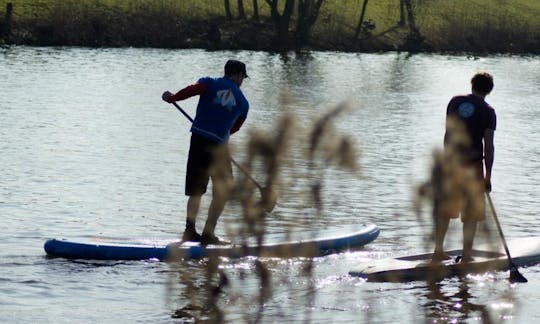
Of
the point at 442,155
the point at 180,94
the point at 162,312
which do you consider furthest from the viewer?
the point at 180,94

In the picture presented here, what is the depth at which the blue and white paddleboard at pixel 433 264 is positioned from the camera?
40.5ft

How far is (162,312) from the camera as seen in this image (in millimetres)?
10977

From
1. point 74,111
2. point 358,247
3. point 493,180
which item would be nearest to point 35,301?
point 358,247

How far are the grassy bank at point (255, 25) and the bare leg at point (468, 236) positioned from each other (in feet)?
154

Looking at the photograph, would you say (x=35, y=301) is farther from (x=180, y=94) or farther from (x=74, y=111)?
(x=74, y=111)

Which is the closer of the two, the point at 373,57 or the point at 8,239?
the point at 8,239

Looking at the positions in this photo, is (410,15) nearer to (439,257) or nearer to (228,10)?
(228,10)

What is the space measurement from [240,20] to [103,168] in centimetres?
4706

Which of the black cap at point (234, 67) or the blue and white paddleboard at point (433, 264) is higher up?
the black cap at point (234, 67)

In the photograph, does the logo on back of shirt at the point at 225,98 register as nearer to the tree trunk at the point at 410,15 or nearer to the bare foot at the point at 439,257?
the bare foot at the point at 439,257

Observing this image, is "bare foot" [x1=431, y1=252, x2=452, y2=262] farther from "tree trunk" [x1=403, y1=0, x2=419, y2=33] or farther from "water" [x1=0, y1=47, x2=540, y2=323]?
"tree trunk" [x1=403, y1=0, x2=419, y2=33]

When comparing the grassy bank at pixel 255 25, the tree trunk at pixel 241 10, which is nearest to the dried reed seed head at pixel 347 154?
the grassy bank at pixel 255 25

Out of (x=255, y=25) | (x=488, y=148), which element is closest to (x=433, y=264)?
(x=488, y=148)

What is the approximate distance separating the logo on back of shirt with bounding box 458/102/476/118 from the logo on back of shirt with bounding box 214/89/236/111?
2328mm
